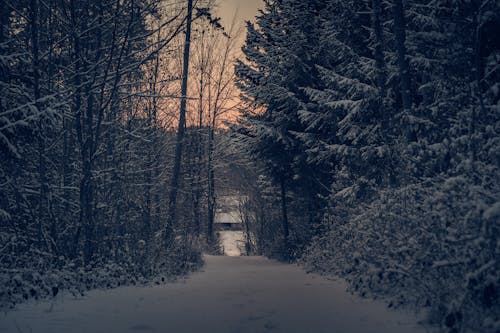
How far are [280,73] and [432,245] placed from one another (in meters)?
15.6

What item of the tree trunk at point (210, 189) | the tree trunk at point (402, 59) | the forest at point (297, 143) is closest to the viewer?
the forest at point (297, 143)

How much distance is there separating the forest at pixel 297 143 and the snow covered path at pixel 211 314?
17.4 inches

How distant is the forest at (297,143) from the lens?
511 cm

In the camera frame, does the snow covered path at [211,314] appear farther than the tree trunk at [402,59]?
No

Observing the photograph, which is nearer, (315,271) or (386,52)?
(315,271)

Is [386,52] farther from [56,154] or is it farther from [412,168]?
[56,154]

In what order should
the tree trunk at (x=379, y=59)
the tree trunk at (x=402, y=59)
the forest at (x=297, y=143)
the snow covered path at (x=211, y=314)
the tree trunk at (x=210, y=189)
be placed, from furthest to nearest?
the tree trunk at (x=210, y=189) → the tree trunk at (x=379, y=59) → the tree trunk at (x=402, y=59) → the forest at (x=297, y=143) → the snow covered path at (x=211, y=314)

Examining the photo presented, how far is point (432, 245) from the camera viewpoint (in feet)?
15.7

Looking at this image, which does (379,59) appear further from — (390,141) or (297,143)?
(297,143)

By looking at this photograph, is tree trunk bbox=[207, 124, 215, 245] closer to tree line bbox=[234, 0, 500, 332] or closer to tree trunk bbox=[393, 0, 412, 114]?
tree line bbox=[234, 0, 500, 332]

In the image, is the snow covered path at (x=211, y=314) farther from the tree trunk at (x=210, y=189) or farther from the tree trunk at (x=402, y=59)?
the tree trunk at (x=210, y=189)

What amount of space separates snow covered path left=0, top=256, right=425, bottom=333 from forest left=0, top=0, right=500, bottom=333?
443 mm

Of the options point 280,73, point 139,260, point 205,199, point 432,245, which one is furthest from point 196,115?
point 432,245

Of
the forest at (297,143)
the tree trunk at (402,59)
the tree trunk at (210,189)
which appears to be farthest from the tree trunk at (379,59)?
the tree trunk at (210,189)
